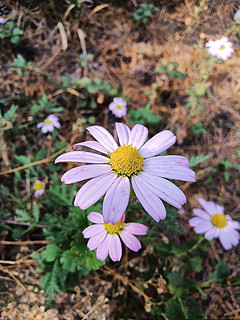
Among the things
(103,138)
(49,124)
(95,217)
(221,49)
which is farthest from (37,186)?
(221,49)

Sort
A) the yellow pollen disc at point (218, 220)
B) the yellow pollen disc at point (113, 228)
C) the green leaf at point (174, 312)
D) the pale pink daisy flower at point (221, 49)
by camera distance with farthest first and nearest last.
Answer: the pale pink daisy flower at point (221, 49)
the yellow pollen disc at point (218, 220)
the green leaf at point (174, 312)
the yellow pollen disc at point (113, 228)

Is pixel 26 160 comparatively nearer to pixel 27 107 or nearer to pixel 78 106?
pixel 27 107

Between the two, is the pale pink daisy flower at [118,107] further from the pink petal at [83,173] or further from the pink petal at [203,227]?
the pink petal at [83,173]

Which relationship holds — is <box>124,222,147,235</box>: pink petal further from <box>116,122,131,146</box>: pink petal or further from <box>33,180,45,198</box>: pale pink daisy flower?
<box>33,180,45,198</box>: pale pink daisy flower

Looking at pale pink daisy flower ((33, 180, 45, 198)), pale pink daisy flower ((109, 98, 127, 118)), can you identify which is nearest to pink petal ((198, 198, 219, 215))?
pale pink daisy flower ((109, 98, 127, 118))

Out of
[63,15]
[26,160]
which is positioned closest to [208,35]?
[63,15]

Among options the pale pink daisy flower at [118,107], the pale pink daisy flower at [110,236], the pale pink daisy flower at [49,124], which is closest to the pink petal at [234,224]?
the pale pink daisy flower at [110,236]
